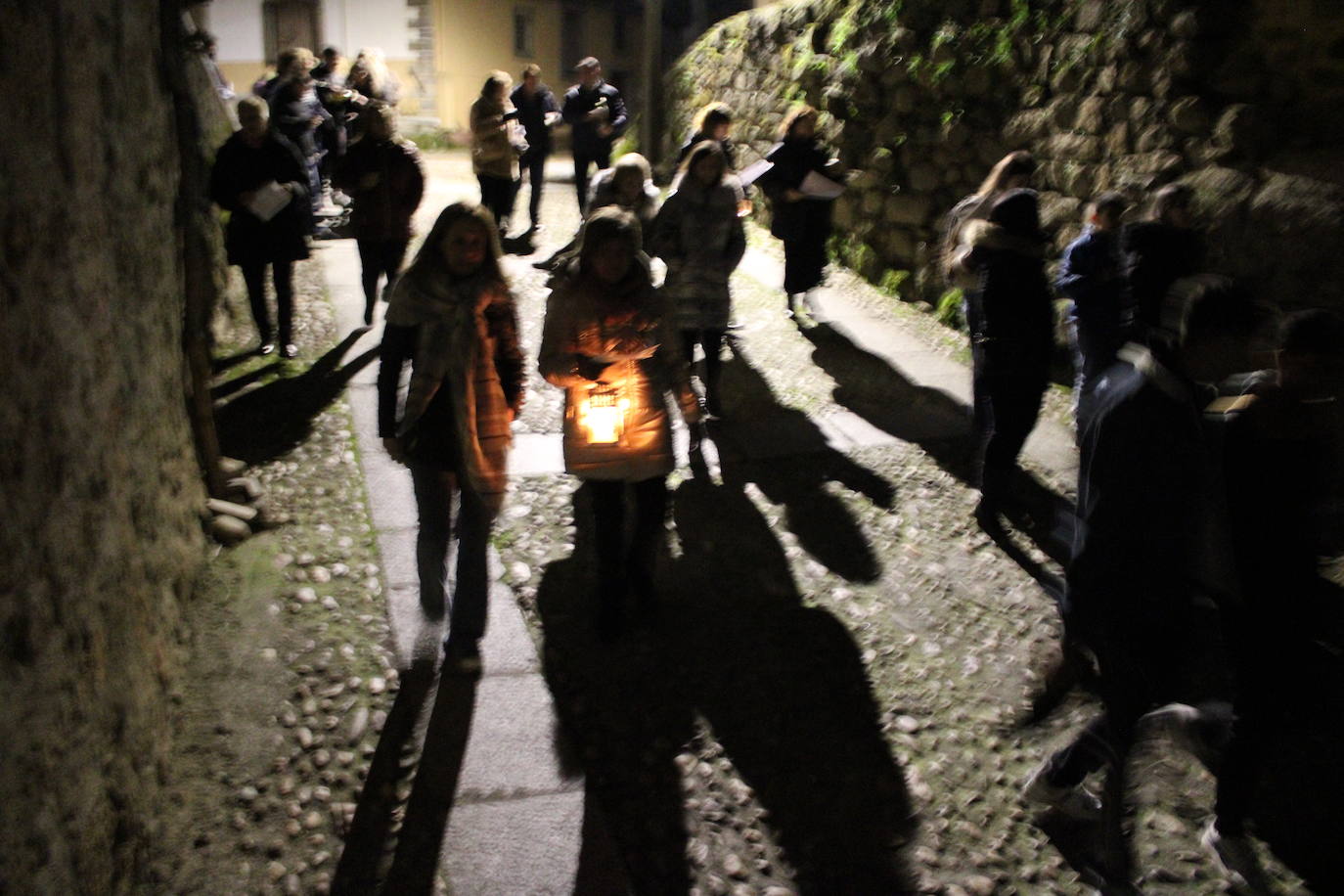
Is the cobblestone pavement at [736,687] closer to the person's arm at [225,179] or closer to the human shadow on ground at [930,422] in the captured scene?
the human shadow on ground at [930,422]

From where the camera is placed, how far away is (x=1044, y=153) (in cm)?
766

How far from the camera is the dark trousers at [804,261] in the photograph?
823 cm

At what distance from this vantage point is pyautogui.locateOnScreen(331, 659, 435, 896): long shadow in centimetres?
313

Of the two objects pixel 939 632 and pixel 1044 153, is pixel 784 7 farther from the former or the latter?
pixel 939 632

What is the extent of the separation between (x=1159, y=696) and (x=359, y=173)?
5760mm

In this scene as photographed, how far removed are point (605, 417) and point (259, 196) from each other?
387 cm

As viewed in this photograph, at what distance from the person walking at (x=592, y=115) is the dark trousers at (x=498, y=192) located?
2.68 ft

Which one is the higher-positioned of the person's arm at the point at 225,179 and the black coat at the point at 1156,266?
the person's arm at the point at 225,179

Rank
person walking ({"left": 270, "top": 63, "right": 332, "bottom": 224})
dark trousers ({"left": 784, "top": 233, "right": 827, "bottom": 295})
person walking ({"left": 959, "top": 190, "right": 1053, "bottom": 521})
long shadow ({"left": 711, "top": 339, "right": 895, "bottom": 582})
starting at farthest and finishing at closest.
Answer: person walking ({"left": 270, "top": 63, "right": 332, "bottom": 224})
dark trousers ({"left": 784, "top": 233, "right": 827, "bottom": 295})
long shadow ({"left": 711, "top": 339, "right": 895, "bottom": 582})
person walking ({"left": 959, "top": 190, "right": 1053, "bottom": 521})

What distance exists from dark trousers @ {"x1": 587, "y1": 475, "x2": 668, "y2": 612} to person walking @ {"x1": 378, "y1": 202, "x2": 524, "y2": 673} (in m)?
0.41

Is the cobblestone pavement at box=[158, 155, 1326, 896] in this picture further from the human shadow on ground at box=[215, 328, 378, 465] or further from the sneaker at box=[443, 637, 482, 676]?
the sneaker at box=[443, 637, 482, 676]

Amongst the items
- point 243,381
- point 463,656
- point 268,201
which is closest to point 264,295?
point 243,381

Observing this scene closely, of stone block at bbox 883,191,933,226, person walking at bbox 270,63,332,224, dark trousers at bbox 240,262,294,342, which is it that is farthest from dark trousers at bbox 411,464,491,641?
person walking at bbox 270,63,332,224

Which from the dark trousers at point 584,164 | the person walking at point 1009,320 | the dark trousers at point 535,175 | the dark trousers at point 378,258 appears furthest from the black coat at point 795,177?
the dark trousers at point 535,175
